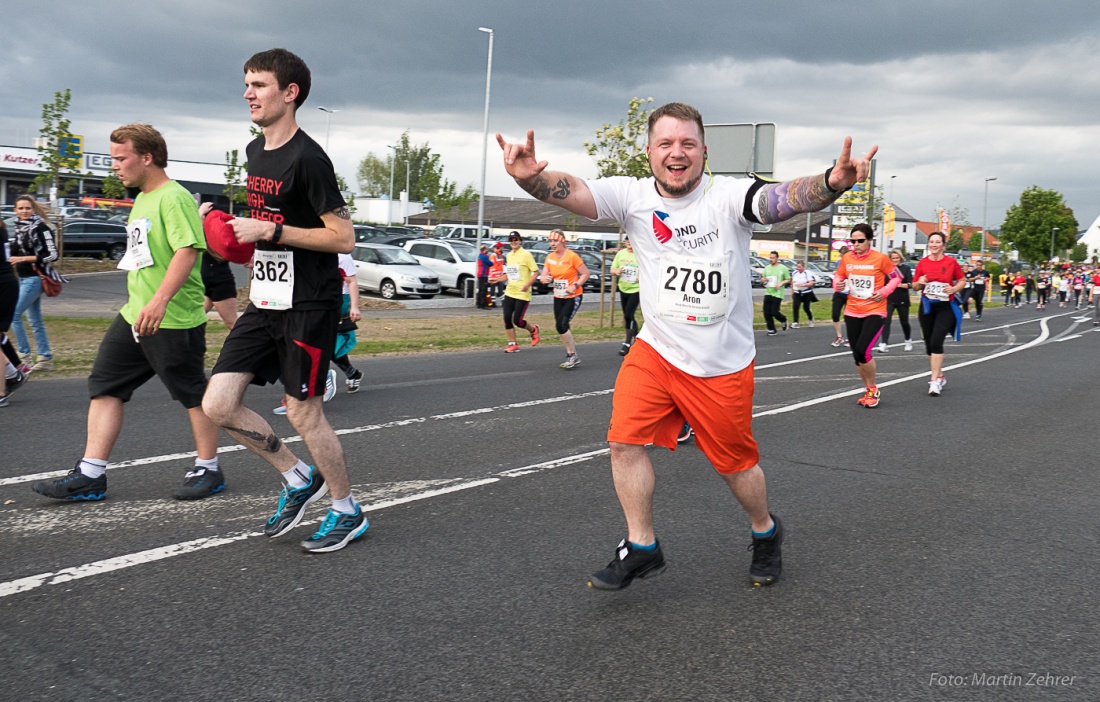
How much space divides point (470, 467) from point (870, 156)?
369 centimetres

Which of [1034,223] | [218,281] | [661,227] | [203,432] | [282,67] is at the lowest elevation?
[203,432]

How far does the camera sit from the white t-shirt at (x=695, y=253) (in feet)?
13.4

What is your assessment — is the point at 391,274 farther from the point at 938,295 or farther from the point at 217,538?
the point at 217,538

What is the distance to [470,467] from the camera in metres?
6.61

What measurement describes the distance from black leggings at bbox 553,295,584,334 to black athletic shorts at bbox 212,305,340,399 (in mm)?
9191

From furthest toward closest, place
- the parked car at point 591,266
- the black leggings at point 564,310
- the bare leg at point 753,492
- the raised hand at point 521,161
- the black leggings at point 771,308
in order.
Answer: the parked car at point 591,266 < the black leggings at point 771,308 < the black leggings at point 564,310 < the bare leg at point 753,492 < the raised hand at point 521,161

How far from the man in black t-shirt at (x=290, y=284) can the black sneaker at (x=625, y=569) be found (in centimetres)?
129

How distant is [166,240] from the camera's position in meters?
5.32

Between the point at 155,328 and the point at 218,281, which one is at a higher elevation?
the point at 218,281

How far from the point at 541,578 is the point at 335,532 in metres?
1.01

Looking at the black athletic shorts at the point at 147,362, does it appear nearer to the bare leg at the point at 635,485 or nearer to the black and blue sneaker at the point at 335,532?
the black and blue sneaker at the point at 335,532

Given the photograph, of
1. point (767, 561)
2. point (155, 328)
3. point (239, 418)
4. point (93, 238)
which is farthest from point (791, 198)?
point (93, 238)

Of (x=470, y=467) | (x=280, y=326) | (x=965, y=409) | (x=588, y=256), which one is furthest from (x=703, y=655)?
(x=588, y=256)

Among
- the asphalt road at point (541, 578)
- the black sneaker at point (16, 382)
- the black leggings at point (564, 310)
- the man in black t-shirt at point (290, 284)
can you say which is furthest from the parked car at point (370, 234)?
the man in black t-shirt at point (290, 284)
